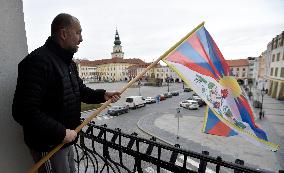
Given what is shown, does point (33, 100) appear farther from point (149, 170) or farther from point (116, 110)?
point (116, 110)

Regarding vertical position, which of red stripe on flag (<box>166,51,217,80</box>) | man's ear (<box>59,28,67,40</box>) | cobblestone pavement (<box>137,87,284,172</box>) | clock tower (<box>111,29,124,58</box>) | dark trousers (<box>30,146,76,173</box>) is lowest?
cobblestone pavement (<box>137,87,284,172</box>)

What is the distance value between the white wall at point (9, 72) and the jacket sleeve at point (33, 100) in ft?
1.63

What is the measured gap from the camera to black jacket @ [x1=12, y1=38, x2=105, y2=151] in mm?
1825

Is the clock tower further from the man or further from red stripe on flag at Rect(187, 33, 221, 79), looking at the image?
the man

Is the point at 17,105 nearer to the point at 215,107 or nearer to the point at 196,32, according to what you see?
the point at 215,107

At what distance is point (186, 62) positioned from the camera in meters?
3.52

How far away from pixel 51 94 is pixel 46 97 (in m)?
0.05

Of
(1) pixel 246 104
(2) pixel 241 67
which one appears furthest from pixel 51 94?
(2) pixel 241 67

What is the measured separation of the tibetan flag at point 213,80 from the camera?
3129mm

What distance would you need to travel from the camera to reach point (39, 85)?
6.15ft

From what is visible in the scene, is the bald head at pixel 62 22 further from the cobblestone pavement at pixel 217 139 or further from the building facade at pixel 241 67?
the building facade at pixel 241 67

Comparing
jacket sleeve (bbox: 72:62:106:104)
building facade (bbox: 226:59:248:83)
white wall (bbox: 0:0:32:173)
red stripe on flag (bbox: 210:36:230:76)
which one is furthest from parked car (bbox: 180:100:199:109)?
building facade (bbox: 226:59:248:83)

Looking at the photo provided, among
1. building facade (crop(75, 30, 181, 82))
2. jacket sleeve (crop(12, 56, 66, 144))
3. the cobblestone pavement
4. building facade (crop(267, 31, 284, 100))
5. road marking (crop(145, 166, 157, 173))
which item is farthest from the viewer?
building facade (crop(75, 30, 181, 82))

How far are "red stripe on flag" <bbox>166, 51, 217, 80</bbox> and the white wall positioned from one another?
2.05m
